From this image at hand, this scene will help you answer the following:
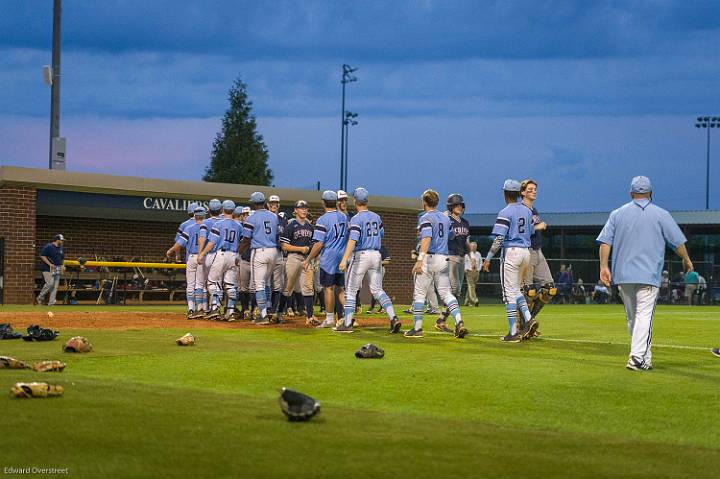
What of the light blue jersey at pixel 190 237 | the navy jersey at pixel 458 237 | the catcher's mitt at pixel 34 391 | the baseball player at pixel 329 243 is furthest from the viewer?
the light blue jersey at pixel 190 237

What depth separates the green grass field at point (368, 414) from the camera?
539 centimetres

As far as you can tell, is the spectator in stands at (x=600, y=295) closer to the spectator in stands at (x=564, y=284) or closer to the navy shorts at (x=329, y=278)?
the spectator in stands at (x=564, y=284)

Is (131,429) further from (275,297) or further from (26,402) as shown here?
(275,297)

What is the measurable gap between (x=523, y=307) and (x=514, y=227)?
124 centimetres

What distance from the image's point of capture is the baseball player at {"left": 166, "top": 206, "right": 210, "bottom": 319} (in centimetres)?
2030

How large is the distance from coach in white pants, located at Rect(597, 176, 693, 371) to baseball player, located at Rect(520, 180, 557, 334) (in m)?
3.53

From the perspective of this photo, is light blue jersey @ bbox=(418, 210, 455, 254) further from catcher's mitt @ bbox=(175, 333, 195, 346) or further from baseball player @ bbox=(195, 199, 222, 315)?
baseball player @ bbox=(195, 199, 222, 315)

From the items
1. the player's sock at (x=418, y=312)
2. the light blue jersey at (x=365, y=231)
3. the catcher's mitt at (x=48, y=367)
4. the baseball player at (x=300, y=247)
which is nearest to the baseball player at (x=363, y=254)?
the light blue jersey at (x=365, y=231)

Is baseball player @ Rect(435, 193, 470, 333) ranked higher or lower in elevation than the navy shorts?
higher

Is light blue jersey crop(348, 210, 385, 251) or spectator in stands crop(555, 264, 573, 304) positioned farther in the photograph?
spectator in stands crop(555, 264, 573, 304)

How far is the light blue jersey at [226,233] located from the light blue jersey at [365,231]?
425 cm

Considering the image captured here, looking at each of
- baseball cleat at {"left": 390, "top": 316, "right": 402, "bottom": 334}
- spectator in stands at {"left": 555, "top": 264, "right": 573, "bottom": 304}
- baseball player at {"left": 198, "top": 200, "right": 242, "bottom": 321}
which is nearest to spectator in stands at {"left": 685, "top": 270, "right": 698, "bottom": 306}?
spectator in stands at {"left": 555, "top": 264, "right": 573, "bottom": 304}

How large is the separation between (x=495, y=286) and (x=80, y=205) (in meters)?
18.4

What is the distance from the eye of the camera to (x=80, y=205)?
98.6ft
